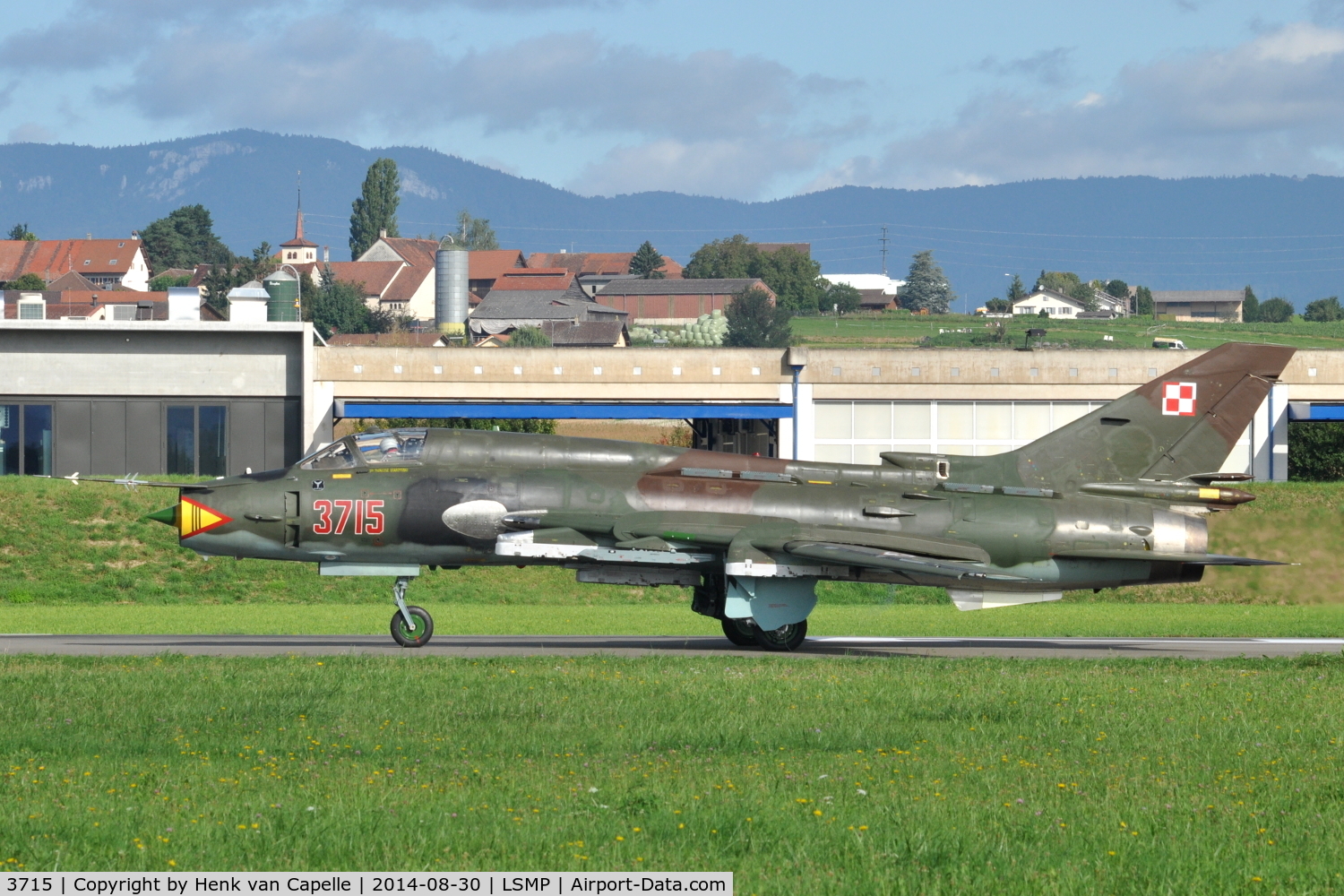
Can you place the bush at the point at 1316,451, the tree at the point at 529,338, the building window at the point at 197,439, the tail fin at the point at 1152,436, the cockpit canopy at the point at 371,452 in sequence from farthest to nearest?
the tree at the point at 529,338, the bush at the point at 1316,451, the building window at the point at 197,439, the tail fin at the point at 1152,436, the cockpit canopy at the point at 371,452

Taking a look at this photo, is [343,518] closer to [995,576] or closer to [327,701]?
[327,701]

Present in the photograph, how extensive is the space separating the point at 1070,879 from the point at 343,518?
576 inches

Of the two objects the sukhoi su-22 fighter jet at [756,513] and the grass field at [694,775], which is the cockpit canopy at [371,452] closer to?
the sukhoi su-22 fighter jet at [756,513]

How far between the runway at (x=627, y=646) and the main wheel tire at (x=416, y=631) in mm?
241

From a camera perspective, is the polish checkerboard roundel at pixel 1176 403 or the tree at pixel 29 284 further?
the tree at pixel 29 284

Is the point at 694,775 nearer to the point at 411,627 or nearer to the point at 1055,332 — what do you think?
Result: the point at 411,627

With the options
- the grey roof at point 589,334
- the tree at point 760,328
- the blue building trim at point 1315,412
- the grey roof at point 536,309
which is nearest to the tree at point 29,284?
the grey roof at point 536,309

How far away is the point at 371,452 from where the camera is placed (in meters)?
21.4

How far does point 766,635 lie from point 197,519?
28.1 feet

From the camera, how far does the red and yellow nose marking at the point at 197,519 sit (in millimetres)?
20422

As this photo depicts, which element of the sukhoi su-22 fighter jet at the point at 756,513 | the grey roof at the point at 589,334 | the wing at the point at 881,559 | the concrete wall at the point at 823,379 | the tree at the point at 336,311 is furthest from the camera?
the tree at the point at 336,311

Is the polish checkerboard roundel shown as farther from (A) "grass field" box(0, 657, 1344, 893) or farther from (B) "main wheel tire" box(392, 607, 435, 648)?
(B) "main wheel tire" box(392, 607, 435, 648)

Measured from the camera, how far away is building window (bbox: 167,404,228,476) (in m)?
50.1

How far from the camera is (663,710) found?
13.6m
